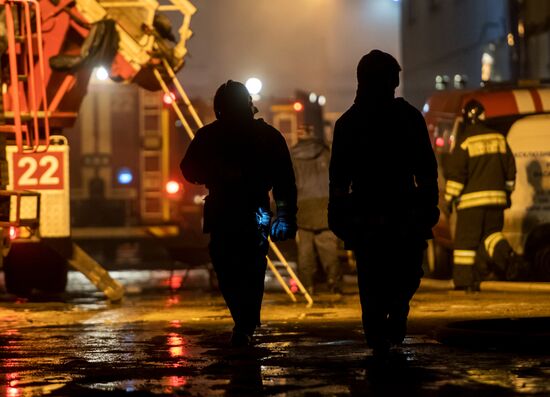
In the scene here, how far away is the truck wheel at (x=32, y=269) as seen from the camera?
1631 centimetres

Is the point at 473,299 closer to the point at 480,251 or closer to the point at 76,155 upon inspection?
the point at 480,251

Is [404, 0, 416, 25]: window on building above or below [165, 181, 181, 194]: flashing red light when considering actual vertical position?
above

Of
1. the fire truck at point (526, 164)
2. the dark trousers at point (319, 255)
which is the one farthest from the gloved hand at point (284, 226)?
the fire truck at point (526, 164)

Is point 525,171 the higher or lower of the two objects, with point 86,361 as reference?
higher

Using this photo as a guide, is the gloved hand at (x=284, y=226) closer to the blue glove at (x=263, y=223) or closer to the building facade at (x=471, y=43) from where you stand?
the blue glove at (x=263, y=223)

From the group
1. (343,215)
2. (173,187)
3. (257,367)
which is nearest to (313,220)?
(343,215)

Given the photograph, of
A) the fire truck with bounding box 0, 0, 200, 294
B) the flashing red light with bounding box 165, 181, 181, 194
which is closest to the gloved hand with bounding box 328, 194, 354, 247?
the fire truck with bounding box 0, 0, 200, 294

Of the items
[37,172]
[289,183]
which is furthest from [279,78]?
[289,183]

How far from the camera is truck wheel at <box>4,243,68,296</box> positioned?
1631 centimetres

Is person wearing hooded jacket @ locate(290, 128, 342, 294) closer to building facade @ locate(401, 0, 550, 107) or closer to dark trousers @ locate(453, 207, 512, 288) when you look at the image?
dark trousers @ locate(453, 207, 512, 288)

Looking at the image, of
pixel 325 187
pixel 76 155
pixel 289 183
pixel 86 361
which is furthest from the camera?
pixel 76 155

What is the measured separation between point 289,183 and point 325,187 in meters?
5.85

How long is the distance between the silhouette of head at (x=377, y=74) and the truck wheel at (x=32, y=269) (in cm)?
849

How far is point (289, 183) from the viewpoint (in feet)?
30.4
